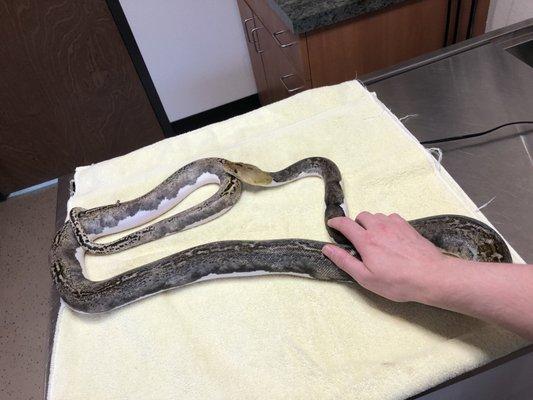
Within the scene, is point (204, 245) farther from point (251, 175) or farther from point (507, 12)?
point (507, 12)

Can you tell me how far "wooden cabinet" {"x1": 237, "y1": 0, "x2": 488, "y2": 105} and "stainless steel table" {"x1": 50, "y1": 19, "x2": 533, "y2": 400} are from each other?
261 millimetres

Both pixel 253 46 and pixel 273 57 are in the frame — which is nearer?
pixel 273 57

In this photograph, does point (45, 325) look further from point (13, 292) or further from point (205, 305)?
point (205, 305)

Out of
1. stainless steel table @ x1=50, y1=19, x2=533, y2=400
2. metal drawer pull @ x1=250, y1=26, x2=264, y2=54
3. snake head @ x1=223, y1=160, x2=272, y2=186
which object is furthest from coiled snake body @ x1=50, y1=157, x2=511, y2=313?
metal drawer pull @ x1=250, y1=26, x2=264, y2=54

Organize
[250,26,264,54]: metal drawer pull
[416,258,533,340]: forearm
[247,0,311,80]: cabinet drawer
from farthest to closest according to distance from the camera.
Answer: [250,26,264,54]: metal drawer pull
[247,0,311,80]: cabinet drawer
[416,258,533,340]: forearm

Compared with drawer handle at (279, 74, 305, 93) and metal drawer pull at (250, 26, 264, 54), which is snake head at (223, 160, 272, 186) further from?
metal drawer pull at (250, 26, 264, 54)

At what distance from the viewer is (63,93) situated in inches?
99.3

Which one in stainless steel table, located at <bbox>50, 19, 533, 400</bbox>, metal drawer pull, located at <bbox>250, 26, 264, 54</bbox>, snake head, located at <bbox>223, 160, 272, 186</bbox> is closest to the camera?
stainless steel table, located at <bbox>50, 19, 533, 400</bbox>

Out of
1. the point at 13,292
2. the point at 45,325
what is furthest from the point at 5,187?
the point at 45,325

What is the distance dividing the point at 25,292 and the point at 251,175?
5.55 feet

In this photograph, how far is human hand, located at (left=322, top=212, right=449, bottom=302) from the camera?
31.1 inches

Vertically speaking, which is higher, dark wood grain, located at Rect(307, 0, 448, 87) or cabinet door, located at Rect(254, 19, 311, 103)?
dark wood grain, located at Rect(307, 0, 448, 87)

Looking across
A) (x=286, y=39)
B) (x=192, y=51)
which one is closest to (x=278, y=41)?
(x=286, y=39)

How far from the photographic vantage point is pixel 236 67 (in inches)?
107
